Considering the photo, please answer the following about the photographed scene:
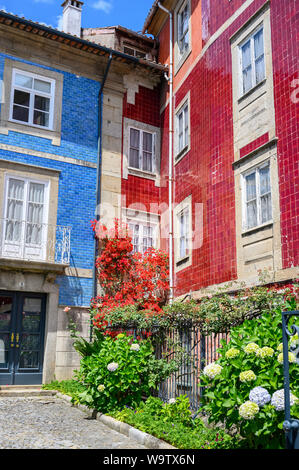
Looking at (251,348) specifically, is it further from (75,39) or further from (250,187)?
(75,39)

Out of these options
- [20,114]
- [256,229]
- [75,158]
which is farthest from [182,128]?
[256,229]

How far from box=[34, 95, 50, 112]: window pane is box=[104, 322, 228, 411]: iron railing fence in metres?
8.02

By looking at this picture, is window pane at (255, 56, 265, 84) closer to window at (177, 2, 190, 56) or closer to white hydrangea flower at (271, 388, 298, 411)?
window at (177, 2, 190, 56)

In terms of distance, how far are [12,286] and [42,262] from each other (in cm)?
99

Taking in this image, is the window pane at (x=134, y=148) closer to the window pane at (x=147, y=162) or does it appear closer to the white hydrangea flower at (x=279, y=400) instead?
the window pane at (x=147, y=162)

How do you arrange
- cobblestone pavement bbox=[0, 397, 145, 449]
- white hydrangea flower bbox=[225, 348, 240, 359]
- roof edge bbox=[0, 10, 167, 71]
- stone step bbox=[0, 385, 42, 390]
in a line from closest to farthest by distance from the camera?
white hydrangea flower bbox=[225, 348, 240, 359], cobblestone pavement bbox=[0, 397, 145, 449], stone step bbox=[0, 385, 42, 390], roof edge bbox=[0, 10, 167, 71]

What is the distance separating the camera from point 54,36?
13.6m

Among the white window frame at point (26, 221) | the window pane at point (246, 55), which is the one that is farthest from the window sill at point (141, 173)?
the window pane at point (246, 55)

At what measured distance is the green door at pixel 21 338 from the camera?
1192cm

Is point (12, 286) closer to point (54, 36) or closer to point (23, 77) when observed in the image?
point (23, 77)

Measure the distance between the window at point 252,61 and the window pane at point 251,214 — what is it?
264 cm

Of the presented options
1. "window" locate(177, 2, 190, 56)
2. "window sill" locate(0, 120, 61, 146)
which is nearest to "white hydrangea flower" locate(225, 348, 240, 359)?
"window sill" locate(0, 120, 61, 146)

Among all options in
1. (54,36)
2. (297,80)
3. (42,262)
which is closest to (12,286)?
(42,262)

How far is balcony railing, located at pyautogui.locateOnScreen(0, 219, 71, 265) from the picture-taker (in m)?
12.3
